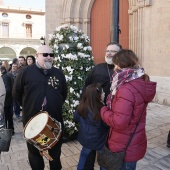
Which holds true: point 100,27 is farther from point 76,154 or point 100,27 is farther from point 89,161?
point 89,161

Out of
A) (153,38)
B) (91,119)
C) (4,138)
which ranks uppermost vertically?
(153,38)

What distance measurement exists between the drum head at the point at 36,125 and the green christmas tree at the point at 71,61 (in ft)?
5.44

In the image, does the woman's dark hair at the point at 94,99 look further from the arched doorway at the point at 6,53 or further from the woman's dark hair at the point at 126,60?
the arched doorway at the point at 6,53

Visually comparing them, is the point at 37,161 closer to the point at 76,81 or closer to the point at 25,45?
the point at 76,81

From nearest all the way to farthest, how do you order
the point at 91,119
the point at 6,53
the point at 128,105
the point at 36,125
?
1. the point at 128,105
2. the point at 36,125
3. the point at 91,119
4. the point at 6,53

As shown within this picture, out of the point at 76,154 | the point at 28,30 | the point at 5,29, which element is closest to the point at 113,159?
the point at 76,154

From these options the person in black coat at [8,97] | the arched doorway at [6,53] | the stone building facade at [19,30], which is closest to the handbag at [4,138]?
the person in black coat at [8,97]

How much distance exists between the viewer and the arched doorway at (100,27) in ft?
32.7

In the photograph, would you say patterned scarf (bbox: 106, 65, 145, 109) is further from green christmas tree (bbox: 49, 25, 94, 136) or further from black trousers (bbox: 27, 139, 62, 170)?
green christmas tree (bbox: 49, 25, 94, 136)

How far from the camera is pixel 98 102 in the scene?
2.42 meters

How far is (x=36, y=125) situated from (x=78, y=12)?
8.94 m

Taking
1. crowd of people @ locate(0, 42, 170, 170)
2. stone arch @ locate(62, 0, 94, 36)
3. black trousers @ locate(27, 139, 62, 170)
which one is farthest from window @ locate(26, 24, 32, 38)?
black trousers @ locate(27, 139, 62, 170)

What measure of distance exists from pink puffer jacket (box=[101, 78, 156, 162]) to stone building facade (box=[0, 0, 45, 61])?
34.3m

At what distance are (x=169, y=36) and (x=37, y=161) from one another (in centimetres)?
598
